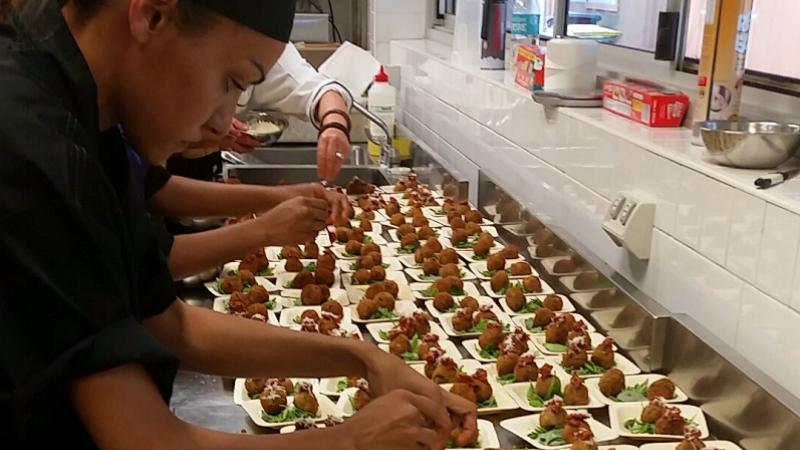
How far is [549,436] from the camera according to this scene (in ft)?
3.95

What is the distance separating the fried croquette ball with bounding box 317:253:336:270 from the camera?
1807mm

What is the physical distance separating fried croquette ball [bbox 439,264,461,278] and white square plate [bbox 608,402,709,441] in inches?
21.8

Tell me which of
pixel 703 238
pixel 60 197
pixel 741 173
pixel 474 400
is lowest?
pixel 474 400

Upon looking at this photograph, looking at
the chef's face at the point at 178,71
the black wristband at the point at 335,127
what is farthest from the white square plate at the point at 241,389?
the black wristband at the point at 335,127

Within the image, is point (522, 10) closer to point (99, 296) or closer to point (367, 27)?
point (367, 27)

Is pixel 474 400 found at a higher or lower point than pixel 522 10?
lower

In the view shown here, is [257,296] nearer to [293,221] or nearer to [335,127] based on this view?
[293,221]

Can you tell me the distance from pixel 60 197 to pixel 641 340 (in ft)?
3.39

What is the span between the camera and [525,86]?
2.25m

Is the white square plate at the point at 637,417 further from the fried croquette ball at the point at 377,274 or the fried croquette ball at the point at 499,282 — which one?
the fried croquette ball at the point at 377,274

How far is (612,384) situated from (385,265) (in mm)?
669

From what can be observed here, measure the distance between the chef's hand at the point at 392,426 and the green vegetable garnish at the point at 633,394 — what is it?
18.9 inches

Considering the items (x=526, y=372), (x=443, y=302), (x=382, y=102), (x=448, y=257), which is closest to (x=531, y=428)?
(x=526, y=372)

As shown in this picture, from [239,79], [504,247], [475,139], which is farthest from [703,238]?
[475,139]
